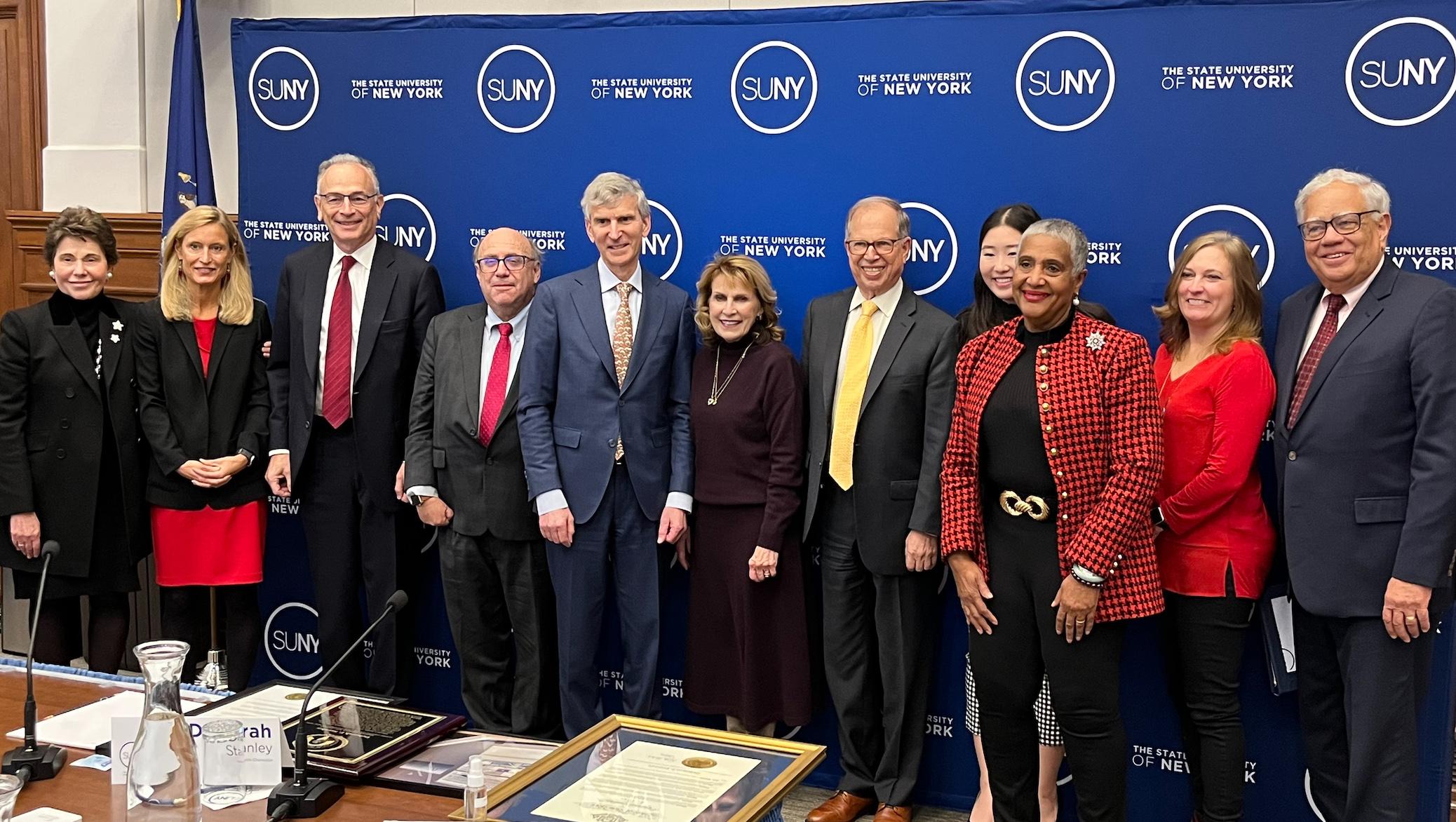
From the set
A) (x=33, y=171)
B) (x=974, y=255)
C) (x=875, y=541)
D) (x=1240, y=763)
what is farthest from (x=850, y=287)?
(x=33, y=171)

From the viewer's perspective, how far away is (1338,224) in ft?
10.6

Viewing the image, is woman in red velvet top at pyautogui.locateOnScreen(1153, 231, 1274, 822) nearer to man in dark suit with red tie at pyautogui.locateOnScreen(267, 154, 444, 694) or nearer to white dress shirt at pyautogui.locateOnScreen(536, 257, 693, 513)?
Answer: white dress shirt at pyautogui.locateOnScreen(536, 257, 693, 513)

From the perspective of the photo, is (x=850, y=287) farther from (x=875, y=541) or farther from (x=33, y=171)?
(x=33, y=171)

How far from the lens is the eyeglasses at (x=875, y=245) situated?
3732 millimetres

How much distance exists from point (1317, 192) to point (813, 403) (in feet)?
4.92

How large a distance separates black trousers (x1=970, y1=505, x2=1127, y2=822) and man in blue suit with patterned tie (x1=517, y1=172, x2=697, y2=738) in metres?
1.12

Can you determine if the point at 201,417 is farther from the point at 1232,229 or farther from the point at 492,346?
the point at 1232,229

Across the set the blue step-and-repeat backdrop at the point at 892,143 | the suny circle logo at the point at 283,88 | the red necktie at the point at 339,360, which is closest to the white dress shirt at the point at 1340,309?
the blue step-and-repeat backdrop at the point at 892,143

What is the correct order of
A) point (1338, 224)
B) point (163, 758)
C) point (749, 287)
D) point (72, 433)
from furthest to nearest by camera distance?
1. point (72, 433)
2. point (749, 287)
3. point (1338, 224)
4. point (163, 758)

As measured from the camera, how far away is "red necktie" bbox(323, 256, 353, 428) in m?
4.29

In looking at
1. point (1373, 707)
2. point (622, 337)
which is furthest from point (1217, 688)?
point (622, 337)

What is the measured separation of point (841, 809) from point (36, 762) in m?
2.32

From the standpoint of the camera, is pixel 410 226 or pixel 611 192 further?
pixel 410 226

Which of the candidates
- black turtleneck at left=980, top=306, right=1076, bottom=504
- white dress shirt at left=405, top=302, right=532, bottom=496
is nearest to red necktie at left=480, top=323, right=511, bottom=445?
white dress shirt at left=405, top=302, right=532, bottom=496
